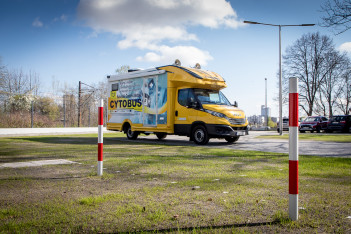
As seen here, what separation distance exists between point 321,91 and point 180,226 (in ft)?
141

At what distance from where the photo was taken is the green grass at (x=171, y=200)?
8.84 feet

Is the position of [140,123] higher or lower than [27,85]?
lower

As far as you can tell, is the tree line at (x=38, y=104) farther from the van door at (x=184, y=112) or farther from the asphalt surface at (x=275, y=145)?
the van door at (x=184, y=112)

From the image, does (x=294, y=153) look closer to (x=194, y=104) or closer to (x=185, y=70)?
(x=194, y=104)

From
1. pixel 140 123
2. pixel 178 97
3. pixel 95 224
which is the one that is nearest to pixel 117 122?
pixel 140 123

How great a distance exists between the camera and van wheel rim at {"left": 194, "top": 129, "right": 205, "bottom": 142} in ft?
40.6

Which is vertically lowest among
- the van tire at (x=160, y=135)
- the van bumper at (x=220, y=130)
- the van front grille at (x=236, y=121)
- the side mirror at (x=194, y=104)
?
the van tire at (x=160, y=135)

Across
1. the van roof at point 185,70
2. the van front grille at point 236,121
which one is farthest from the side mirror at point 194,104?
the van front grille at point 236,121

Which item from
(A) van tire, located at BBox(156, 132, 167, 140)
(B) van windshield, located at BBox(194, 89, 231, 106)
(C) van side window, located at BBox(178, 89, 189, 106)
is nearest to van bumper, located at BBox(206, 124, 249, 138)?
(B) van windshield, located at BBox(194, 89, 231, 106)

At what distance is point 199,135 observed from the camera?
41.1 ft

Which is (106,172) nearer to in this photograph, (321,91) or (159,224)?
(159,224)

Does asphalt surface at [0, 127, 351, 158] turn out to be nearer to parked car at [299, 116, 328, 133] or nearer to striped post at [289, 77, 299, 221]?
striped post at [289, 77, 299, 221]

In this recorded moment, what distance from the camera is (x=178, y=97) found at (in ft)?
43.5

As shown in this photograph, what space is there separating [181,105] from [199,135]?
A: 5.45 feet
